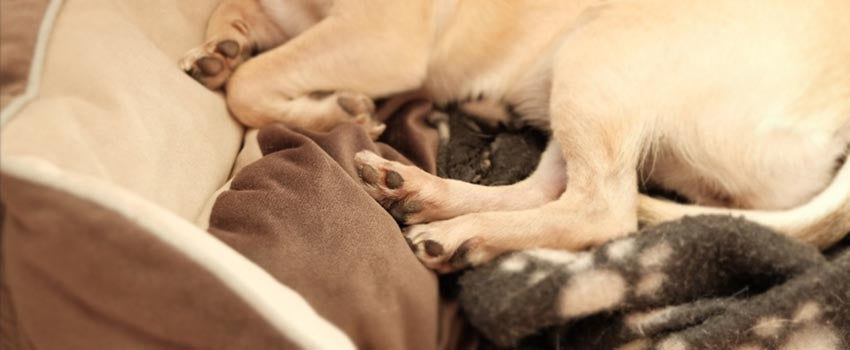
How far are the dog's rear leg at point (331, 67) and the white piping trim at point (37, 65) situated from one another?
39 centimetres

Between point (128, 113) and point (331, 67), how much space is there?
1.56ft

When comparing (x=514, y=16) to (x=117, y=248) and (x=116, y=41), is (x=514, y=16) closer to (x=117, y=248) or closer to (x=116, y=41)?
(x=116, y=41)

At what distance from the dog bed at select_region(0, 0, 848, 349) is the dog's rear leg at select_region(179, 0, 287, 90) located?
0.16ft

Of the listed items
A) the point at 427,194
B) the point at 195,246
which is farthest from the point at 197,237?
the point at 427,194

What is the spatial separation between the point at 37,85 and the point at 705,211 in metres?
1.13

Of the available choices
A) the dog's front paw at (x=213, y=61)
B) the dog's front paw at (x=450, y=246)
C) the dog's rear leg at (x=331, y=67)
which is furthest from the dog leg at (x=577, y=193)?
the dog's front paw at (x=213, y=61)

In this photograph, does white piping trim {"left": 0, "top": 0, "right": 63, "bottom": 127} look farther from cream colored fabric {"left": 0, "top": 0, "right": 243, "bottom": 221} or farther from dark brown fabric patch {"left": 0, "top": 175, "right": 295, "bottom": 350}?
dark brown fabric patch {"left": 0, "top": 175, "right": 295, "bottom": 350}

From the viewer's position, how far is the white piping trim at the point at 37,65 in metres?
0.91

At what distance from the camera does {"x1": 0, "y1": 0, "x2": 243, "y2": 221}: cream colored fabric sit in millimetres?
935

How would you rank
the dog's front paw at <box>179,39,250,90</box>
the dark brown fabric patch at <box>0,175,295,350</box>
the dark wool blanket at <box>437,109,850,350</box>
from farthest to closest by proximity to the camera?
the dog's front paw at <box>179,39,250,90</box> < the dark wool blanket at <box>437,109,850,350</box> < the dark brown fabric patch at <box>0,175,295,350</box>

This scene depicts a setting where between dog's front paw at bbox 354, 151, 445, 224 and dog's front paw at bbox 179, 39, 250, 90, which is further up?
dog's front paw at bbox 179, 39, 250, 90

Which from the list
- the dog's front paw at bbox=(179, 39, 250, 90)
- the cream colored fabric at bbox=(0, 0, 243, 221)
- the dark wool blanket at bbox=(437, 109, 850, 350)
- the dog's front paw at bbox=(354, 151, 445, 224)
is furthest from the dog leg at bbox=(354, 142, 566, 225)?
the dog's front paw at bbox=(179, 39, 250, 90)

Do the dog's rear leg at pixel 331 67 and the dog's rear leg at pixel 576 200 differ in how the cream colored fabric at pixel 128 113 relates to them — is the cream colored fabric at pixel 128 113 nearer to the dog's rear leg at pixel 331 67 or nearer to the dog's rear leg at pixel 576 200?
the dog's rear leg at pixel 331 67

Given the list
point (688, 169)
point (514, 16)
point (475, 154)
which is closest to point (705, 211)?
point (688, 169)
